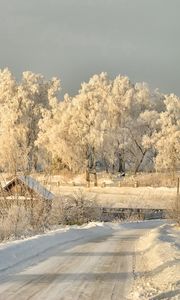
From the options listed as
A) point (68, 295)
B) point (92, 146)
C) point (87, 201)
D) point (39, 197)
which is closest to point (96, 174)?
point (92, 146)

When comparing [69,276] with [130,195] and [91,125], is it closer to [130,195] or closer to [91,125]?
[130,195]

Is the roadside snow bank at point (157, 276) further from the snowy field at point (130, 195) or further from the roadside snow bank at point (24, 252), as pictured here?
the snowy field at point (130, 195)

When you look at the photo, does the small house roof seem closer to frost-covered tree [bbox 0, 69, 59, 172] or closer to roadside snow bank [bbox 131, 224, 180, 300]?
roadside snow bank [bbox 131, 224, 180, 300]

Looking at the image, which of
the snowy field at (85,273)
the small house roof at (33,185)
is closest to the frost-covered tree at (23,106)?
the small house roof at (33,185)

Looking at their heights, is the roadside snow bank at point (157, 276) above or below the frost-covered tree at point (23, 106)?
below

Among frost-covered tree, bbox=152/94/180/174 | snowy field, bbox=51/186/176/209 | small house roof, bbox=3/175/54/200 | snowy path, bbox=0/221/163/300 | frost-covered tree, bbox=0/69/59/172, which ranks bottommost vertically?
snowy path, bbox=0/221/163/300

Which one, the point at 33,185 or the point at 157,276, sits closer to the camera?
the point at 157,276

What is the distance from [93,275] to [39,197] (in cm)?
1986

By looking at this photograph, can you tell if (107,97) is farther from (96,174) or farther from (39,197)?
(39,197)

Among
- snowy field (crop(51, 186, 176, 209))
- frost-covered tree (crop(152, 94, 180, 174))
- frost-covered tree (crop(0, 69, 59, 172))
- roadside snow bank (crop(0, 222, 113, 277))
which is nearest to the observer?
roadside snow bank (crop(0, 222, 113, 277))

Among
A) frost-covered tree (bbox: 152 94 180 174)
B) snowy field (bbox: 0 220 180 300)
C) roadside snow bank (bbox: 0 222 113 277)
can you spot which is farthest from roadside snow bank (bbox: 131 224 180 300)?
frost-covered tree (bbox: 152 94 180 174)

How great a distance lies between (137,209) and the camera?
6438 cm

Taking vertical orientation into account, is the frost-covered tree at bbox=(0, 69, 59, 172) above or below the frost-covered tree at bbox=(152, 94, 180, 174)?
above

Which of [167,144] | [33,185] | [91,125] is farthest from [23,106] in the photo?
[33,185]
